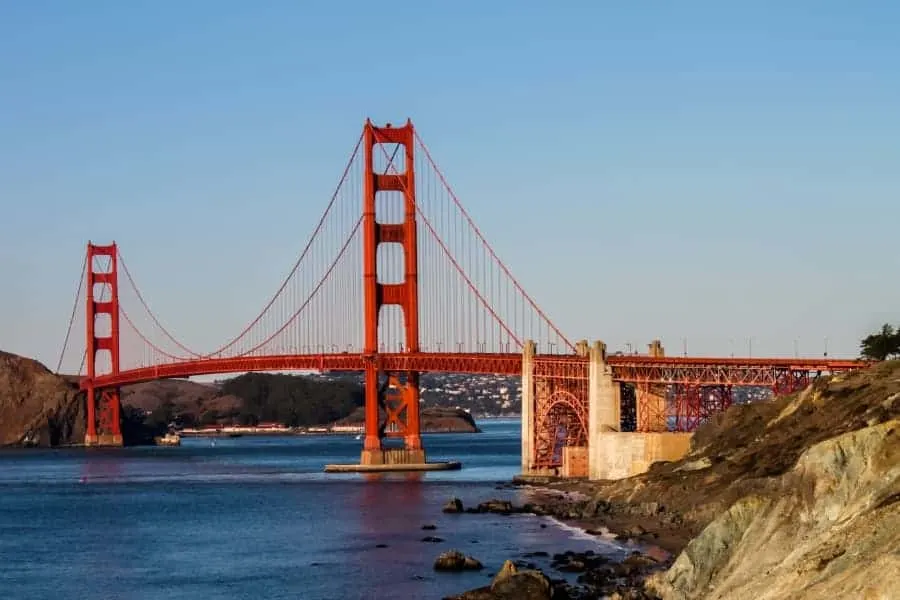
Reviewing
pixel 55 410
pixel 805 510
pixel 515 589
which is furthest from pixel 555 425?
pixel 55 410

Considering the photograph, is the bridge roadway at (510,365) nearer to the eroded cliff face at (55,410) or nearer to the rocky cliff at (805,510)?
the rocky cliff at (805,510)

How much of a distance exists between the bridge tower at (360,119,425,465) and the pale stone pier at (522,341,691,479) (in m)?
14.6

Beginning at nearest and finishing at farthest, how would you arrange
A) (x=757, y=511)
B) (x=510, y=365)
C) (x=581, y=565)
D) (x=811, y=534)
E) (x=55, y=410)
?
(x=811, y=534)
(x=757, y=511)
(x=581, y=565)
(x=510, y=365)
(x=55, y=410)

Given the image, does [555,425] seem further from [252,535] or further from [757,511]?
[757,511]

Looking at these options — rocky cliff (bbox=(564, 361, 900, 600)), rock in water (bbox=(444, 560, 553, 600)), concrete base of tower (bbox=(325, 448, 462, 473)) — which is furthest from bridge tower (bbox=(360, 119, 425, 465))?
rock in water (bbox=(444, 560, 553, 600))

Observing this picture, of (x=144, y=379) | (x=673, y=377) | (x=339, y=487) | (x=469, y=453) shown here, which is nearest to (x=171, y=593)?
(x=673, y=377)

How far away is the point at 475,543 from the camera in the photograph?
64.4 metres

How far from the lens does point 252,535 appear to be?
73812mm

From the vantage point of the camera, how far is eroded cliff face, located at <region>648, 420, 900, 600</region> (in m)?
33.1

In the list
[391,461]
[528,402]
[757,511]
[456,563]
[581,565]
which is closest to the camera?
[757,511]

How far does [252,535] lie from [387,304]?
4100 centimetres

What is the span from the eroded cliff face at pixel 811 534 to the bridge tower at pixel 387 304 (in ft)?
222

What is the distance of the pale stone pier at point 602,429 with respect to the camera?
81.6 m

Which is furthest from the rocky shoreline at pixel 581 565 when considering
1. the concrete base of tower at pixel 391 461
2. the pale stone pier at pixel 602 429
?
the concrete base of tower at pixel 391 461
